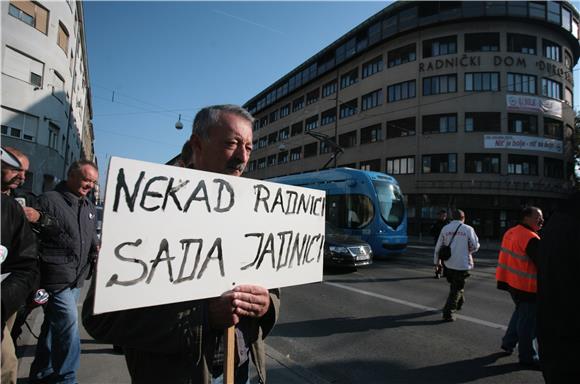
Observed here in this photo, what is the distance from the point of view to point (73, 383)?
2.88 meters

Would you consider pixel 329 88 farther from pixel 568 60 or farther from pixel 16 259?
pixel 16 259

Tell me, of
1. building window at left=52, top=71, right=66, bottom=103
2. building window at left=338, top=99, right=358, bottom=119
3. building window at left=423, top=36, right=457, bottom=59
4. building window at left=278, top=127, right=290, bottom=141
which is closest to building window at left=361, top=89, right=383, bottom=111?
building window at left=338, top=99, right=358, bottom=119

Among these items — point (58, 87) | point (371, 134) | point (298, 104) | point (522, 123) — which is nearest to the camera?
point (58, 87)

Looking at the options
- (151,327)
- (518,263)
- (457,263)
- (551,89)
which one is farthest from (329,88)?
(151,327)

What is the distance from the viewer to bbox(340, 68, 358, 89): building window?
37812 mm

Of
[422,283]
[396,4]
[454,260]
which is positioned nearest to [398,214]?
[422,283]

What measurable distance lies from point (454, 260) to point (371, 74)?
32937 millimetres

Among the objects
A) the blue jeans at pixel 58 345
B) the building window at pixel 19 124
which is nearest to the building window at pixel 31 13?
the building window at pixel 19 124

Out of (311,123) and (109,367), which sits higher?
(311,123)

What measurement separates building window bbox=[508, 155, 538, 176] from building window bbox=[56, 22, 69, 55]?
112ft

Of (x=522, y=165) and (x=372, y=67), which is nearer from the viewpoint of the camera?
(x=522, y=165)

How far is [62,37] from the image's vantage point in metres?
22.2

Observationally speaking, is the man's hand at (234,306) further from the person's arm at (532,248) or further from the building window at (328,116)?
the building window at (328,116)

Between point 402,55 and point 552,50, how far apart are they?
12844 mm
